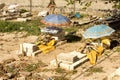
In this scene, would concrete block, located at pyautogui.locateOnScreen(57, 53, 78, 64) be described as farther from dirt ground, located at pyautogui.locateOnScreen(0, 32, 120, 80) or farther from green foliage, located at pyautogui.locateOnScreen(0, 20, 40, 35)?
green foliage, located at pyautogui.locateOnScreen(0, 20, 40, 35)

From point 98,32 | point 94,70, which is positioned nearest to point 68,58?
point 94,70

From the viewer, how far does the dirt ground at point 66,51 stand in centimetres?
1262

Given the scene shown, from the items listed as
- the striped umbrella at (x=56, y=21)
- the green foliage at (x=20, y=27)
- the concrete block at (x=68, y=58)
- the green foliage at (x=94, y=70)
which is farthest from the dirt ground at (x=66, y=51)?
the striped umbrella at (x=56, y=21)

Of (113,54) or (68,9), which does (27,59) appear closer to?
(113,54)

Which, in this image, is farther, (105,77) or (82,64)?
(82,64)

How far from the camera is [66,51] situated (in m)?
15.8

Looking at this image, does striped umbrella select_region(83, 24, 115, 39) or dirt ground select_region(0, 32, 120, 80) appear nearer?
dirt ground select_region(0, 32, 120, 80)

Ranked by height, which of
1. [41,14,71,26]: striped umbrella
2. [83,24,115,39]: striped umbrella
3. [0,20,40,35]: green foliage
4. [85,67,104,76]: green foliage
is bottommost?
[85,67,104,76]: green foliage

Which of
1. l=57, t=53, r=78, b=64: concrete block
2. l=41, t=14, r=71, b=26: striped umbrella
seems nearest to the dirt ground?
l=57, t=53, r=78, b=64: concrete block

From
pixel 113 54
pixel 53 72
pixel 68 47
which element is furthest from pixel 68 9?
pixel 53 72

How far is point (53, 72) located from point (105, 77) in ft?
6.87

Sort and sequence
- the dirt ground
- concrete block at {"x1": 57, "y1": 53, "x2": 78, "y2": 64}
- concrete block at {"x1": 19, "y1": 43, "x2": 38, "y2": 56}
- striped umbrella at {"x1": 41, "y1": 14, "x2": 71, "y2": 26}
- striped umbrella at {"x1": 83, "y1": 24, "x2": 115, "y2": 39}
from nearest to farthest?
the dirt ground < concrete block at {"x1": 57, "y1": 53, "x2": 78, "y2": 64} < striped umbrella at {"x1": 83, "y1": 24, "x2": 115, "y2": 39} < concrete block at {"x1": 19, "y1": 43, "x2": 38, "y2": 56} < striped umbrella at {"x1": 41, "y1": 14, "x2": 71, "y2": 26}

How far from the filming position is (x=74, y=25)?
67.8ft

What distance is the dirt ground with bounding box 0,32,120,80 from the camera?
497 inches
